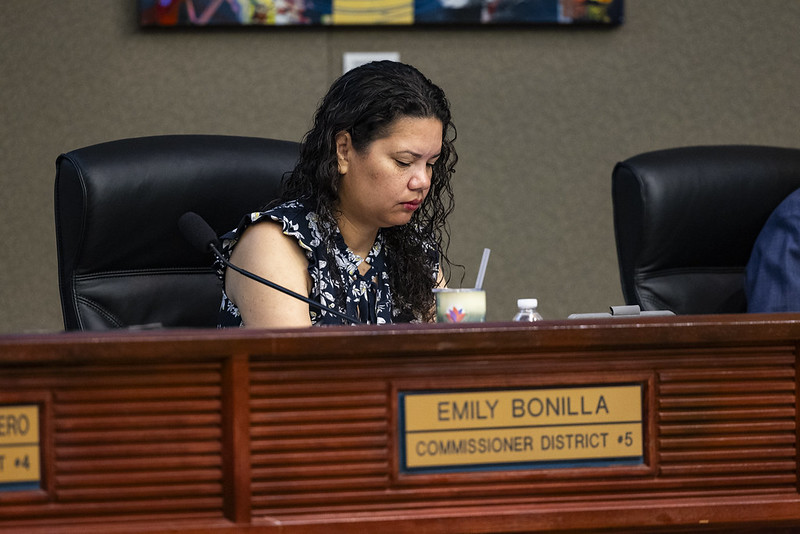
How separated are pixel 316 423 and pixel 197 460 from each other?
0.35 feet

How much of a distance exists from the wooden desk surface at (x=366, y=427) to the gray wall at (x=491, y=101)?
1606 mm

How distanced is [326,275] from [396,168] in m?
0.22

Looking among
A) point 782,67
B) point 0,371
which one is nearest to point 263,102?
point 782,67

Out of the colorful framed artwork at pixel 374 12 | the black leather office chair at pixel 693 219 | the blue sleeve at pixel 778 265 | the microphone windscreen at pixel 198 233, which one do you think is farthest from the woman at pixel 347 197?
the colorful framed artwork at pixel 374 12

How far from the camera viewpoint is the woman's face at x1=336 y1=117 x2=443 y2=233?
1.60 metres

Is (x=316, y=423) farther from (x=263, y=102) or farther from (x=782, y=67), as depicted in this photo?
(x=782, y=67)

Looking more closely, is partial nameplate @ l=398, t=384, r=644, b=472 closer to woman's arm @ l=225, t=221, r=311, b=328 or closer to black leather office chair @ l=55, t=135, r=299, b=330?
woman's arm @ l=225, t=221, r=311, b=328

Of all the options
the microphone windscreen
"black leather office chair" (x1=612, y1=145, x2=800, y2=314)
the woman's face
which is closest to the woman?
the woman's face

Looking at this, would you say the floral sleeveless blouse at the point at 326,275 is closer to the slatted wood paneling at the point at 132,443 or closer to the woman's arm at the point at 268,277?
the woman's arm at the point at 268,277

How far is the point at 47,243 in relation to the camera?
2432 mm

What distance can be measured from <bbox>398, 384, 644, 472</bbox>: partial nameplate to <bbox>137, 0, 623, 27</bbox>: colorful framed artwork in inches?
67.8

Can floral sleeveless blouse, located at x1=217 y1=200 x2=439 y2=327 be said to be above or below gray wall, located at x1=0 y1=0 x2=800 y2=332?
below

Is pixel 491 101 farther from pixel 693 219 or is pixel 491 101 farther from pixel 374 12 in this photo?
pixel 693 219

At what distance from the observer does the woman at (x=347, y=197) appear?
5.17 ft
